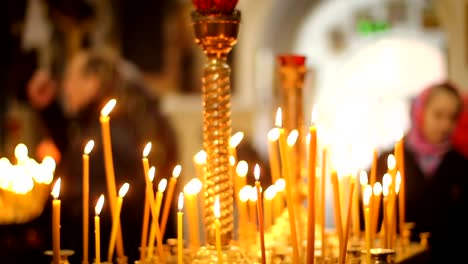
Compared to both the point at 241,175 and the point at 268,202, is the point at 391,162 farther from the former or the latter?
the point at 268,202

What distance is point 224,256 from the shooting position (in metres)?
2.08

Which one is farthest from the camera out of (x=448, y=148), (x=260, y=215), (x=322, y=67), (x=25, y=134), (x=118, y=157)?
(x=322, y=67)

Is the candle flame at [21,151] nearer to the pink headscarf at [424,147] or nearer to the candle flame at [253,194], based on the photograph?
the candle flame at [253,194]

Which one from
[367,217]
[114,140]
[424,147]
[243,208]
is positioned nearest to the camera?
[367,217]

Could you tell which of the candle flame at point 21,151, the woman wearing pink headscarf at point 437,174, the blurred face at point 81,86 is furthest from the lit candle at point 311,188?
the blurred face at point 81,86

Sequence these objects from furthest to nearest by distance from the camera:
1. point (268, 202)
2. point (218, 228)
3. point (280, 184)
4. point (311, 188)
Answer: point (280, 184) → point (268, 202) → point (218, 228) → point (311, 188)

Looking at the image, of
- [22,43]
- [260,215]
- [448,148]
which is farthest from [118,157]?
[22,43]

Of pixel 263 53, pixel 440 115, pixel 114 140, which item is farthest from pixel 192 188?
pixel 263 53

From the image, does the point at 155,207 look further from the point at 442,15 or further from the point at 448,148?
the point at 442,15

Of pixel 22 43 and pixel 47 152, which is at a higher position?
pixel 22 43

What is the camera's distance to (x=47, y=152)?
541 cm

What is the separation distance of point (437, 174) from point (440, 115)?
1.03ft

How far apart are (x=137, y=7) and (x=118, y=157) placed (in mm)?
6555

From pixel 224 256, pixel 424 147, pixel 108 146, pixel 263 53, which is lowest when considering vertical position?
pixel 224 256
